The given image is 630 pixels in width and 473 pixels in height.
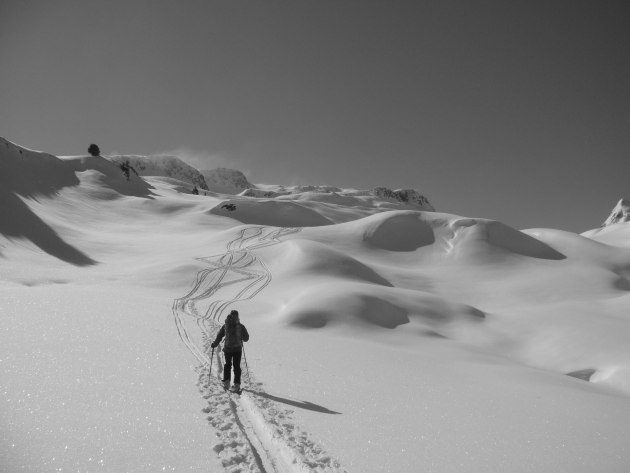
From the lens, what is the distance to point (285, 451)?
6227mm

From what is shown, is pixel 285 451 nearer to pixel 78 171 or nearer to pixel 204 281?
pixel 204 281

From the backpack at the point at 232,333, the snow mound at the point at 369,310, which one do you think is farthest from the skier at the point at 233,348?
the snow mound at the point at 369,310

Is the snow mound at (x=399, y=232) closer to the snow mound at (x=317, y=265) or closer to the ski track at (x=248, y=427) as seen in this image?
the snow mound at (x=317, y=265)

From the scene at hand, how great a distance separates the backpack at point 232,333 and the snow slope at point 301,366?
0.92m

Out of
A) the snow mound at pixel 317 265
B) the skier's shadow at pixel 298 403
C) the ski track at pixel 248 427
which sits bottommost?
the ski track at pixel 248 427

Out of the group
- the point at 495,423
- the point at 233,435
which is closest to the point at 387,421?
the point at 495,423

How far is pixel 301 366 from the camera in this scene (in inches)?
462

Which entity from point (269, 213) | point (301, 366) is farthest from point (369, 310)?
point (269, 213)

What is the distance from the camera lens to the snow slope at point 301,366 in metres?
6.02

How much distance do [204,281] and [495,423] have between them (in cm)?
→ 2584

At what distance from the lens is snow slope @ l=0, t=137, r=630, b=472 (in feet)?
19.7

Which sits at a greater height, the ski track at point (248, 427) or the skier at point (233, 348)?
the skier at point (233, 348)

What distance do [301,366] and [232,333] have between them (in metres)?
2.87

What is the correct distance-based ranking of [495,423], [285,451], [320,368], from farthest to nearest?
[320,368] → [495,423] → [285,451]
